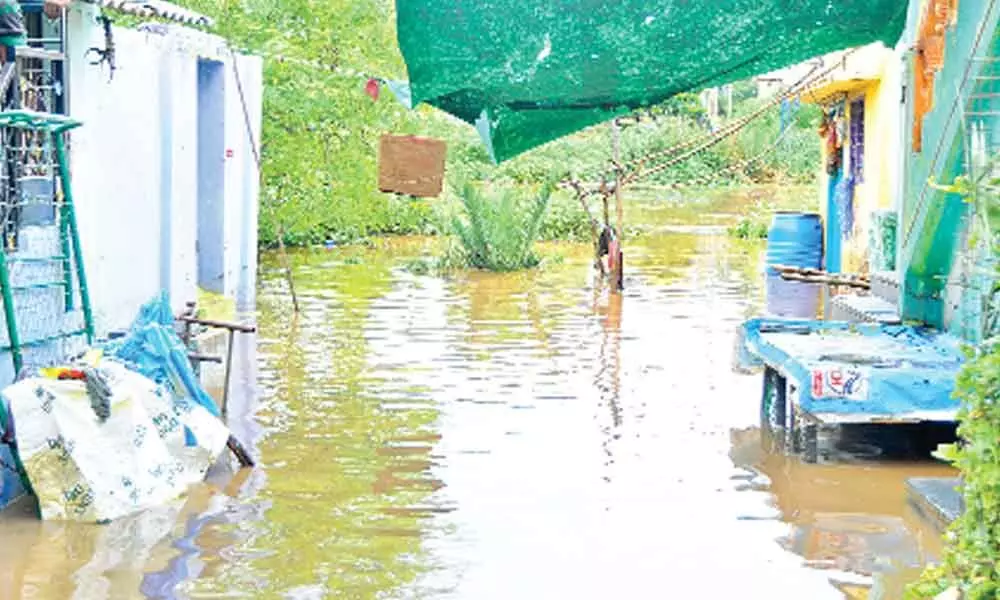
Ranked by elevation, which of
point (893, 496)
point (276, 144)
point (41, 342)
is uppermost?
point (276, 144)

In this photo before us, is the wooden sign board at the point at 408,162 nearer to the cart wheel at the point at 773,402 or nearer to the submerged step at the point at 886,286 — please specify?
the submerged step at the point at 886,286

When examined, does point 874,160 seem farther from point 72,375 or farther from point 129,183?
point 72,375

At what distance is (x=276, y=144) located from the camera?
1991 centimetres

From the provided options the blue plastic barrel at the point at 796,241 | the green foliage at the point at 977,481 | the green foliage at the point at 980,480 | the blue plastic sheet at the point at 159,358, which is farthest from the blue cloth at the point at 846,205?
the green foliage at the point at 980,480

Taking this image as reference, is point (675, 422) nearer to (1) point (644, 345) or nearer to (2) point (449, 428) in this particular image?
(2) point (449, 428)

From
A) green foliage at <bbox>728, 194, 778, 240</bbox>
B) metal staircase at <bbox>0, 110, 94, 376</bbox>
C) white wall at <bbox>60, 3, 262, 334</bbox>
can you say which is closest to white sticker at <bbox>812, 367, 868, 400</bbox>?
metal staircase at <bbox>0, 110, 94, 376</bbox>

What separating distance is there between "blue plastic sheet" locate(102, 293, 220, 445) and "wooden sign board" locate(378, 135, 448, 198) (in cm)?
426

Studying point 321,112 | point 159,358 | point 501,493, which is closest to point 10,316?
point 159,358

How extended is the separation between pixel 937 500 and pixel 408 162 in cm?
711

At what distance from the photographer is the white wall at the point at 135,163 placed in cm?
999

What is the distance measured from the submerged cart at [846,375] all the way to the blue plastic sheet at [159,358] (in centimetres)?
338

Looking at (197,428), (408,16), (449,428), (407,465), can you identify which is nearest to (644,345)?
(449,428)

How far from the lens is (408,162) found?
13.2 m

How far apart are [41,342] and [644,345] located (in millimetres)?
6815
